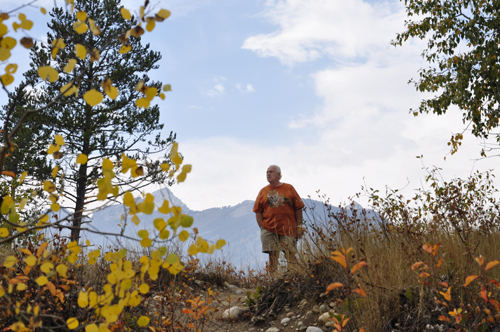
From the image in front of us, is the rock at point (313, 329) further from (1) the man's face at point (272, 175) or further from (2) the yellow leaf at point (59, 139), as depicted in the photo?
(1) the man's face at point (272, 175)

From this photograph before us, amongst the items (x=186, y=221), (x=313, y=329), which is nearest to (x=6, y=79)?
(x=186, y=221)

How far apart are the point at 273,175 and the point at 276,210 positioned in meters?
0.52

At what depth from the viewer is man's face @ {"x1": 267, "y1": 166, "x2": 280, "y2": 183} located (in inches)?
217

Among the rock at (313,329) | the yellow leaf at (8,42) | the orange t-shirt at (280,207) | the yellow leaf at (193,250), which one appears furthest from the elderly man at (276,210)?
the yellow leaf at (8,42)

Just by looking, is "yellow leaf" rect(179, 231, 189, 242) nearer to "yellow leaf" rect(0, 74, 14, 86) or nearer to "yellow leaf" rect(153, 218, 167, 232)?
"yellow leaf" rect(153, 218, 167, 232)

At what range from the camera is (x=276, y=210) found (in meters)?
5.32

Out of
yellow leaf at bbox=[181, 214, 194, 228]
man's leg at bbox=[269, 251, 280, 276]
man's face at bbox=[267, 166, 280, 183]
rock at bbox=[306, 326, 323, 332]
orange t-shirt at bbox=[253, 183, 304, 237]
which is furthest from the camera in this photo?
man's face at bbox=[267, 166, 280, 183]

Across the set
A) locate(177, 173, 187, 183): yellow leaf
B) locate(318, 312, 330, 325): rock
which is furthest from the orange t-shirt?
locate(177, 173, 187, 183): yellow leaf

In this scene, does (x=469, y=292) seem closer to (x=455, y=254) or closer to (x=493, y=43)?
(x=455, y=254)

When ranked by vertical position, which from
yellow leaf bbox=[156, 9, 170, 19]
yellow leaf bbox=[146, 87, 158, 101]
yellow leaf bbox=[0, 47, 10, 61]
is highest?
yellow leaf bbox=[156, 9, 170, 19]

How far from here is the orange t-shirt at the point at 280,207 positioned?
17.3ft

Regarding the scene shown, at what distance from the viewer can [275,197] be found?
5.38 meters

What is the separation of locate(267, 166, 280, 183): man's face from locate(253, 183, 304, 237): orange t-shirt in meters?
0.12

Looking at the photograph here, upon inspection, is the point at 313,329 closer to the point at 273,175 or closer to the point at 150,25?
the point at 150,25
